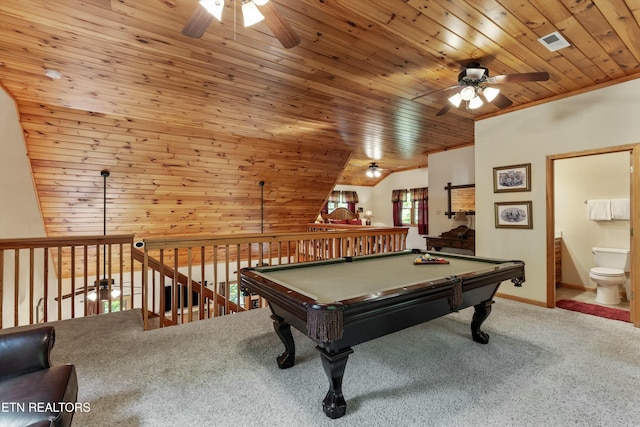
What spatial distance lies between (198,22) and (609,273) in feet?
16.9

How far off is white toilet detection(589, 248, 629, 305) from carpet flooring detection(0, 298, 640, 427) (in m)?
0.90

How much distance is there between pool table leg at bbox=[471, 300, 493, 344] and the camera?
8.59 ft

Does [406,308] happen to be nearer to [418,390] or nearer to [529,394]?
[418,390]

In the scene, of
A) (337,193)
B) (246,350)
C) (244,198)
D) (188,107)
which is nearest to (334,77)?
(188,107)

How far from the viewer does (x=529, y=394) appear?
1.93 metres

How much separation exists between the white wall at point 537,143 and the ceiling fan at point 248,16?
11.6 feet

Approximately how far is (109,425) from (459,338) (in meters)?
2.68

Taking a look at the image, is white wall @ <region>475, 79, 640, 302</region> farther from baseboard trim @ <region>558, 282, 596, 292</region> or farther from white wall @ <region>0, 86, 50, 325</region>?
white wall @ <region>0, 86, 50, 325</region>

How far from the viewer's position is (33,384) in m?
1.31

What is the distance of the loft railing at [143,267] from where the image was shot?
2.93m

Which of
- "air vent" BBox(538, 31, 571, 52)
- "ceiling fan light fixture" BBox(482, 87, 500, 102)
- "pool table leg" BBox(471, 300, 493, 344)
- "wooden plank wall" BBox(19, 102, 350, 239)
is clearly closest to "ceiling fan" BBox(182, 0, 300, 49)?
"ceiling fan light fixture" BBox(482, 87, 500, 102)

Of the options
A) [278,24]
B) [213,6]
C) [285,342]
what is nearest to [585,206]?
[285,342]

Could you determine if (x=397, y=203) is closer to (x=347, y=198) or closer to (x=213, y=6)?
(x=347, y=198)

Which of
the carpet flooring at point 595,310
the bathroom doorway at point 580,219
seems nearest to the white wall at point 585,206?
the bathroom doorway at point 580,219
